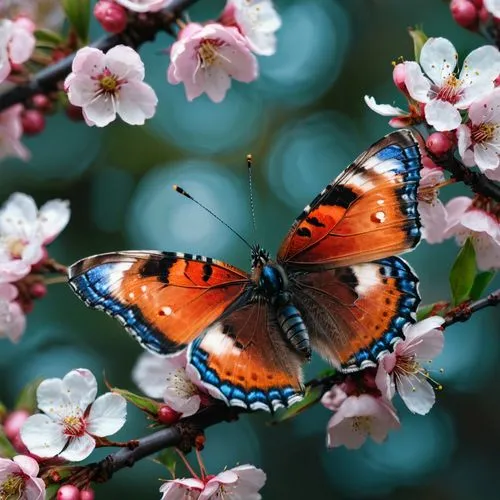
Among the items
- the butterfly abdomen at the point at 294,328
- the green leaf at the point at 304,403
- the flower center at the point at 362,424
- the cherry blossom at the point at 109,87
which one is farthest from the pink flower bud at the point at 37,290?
the flower center at the point at 362,424

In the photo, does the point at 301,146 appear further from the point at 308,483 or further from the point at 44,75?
the point at 44,75

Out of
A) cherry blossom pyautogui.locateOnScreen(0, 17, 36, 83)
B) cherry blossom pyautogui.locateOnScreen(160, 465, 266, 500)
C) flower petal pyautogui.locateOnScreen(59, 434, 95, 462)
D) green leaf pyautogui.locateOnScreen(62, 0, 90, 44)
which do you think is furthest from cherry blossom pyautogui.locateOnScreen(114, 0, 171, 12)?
cherry blossom pyautogui.locateOnScreen(160, 465, 266, 500)

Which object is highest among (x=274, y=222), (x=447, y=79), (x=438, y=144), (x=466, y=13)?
(x=466, y=13)

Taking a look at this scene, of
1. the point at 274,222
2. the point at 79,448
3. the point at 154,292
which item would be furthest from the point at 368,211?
the point at 274,222

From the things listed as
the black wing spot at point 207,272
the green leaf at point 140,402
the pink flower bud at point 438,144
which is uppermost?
the pink flower bud at point 438,144

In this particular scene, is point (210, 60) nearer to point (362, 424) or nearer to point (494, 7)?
point (494, 7)

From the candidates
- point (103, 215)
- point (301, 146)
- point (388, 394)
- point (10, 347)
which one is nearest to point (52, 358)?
point (10, 347)

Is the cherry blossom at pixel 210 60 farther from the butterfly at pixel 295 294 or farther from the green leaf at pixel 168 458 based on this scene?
the green leaf at pixel 168 458
